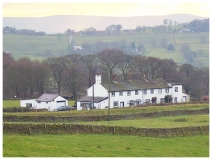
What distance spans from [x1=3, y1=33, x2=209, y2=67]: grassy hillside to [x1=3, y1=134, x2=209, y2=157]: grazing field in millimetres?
102139

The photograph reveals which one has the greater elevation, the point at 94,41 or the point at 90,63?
the point at 94,41

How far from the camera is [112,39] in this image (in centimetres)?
18550

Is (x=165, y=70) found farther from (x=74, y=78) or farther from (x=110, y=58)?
(x=74, y=78)

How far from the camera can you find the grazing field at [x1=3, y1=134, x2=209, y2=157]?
79.1ft

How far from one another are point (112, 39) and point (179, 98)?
400 feet

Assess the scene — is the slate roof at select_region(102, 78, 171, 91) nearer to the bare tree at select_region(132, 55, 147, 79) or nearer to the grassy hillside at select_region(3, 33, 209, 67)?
the bare tree at select_region(132, 55, 147, 79)

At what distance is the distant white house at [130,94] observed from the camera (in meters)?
55.2

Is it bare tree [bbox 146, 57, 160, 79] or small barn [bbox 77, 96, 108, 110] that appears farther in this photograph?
bare tree [bbox 146, 57, 160, 79]

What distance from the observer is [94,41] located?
181375mm

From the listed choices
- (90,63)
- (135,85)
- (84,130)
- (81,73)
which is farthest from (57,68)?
A: (84,130)

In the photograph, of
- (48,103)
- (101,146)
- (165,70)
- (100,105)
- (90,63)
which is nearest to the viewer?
(101,146)

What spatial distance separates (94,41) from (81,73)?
104 meters

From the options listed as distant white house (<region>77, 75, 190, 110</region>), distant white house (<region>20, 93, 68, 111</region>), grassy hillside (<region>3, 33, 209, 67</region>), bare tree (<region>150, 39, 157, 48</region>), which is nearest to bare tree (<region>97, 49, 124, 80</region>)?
distant white house (<region>77, 75, 190, 110</region>)

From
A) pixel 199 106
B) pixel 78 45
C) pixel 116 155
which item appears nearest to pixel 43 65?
pixel 199 106
